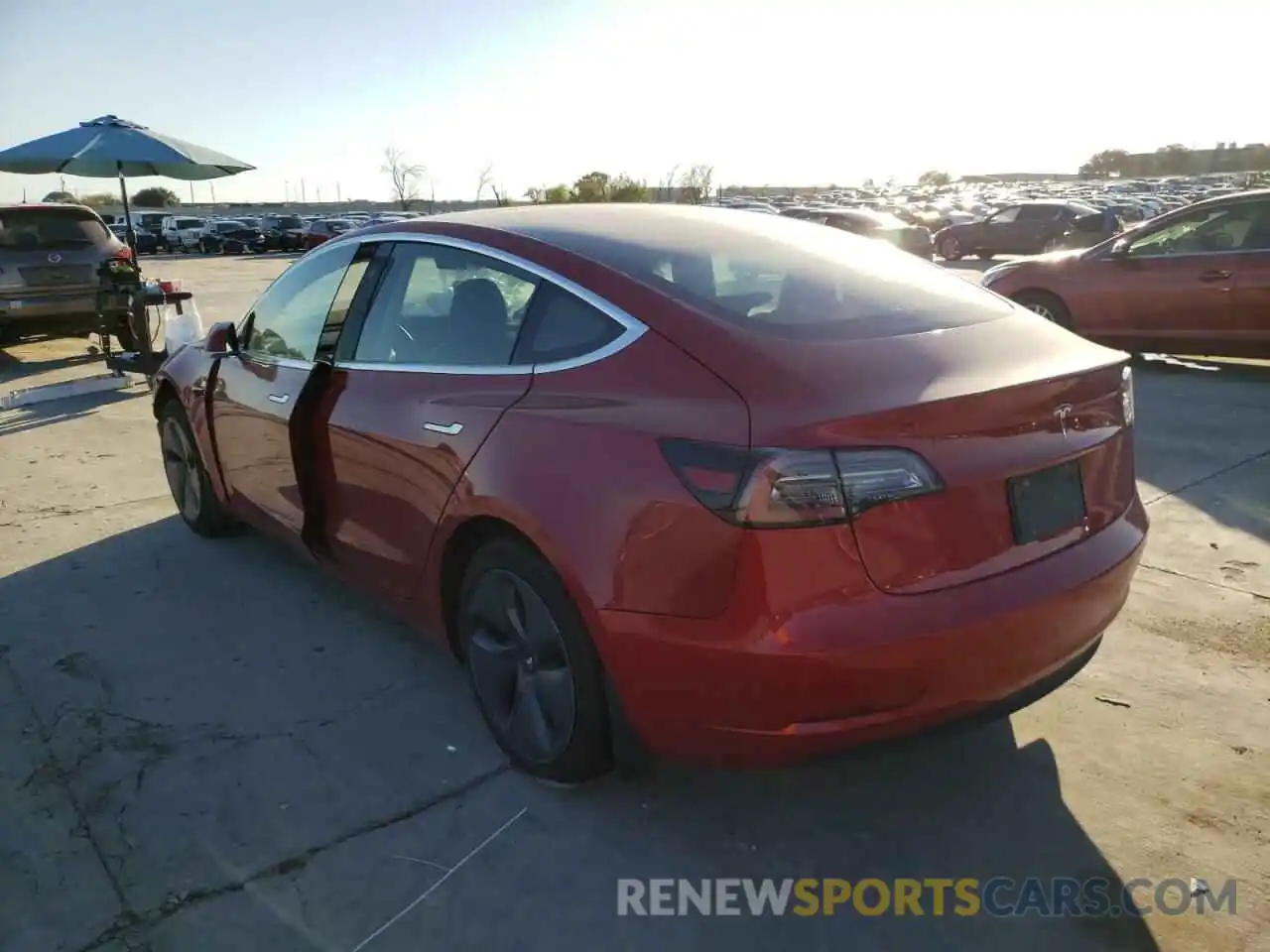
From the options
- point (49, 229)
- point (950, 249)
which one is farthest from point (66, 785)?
point (950, 249)

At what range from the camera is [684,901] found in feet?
8.16

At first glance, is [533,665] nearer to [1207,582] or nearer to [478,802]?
[478,802]

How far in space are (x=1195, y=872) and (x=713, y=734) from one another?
1.28m

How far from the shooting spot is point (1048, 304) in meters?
9.70

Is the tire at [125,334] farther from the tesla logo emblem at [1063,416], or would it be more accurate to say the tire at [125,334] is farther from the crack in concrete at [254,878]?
the tesla logo emblem at [1063,416]

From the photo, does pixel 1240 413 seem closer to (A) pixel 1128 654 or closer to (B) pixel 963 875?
(A) pixel 1128 654

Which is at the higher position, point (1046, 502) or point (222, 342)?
point (222, 342)

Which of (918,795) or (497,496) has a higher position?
(497,496)

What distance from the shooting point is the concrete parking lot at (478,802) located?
2410 mm

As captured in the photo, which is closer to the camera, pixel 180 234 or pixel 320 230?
pixel 320 230

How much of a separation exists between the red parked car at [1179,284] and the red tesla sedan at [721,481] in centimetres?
636

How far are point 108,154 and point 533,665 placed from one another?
876cm

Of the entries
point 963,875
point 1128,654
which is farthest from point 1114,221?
point 963,875

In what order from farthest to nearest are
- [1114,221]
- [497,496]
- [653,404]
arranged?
[1114,221]
[497,496]
[653,404]
